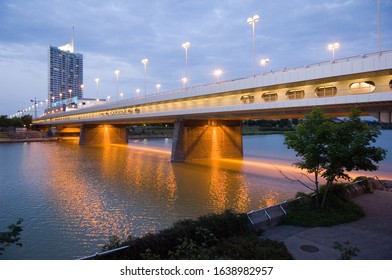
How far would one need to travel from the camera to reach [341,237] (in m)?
9.44

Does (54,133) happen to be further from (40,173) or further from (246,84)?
(246,84)

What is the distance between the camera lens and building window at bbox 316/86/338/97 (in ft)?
66.8

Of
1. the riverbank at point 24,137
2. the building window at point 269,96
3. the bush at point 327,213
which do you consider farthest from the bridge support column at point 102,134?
the bush at point 327,213

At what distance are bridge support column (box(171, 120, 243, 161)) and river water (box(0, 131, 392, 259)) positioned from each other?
5827 mm

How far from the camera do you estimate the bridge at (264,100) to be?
17.8 metres

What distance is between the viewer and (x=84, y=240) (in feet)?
37.0

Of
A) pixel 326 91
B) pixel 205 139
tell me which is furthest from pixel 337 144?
pixel 205 139

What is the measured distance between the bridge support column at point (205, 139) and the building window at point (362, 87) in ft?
68.2

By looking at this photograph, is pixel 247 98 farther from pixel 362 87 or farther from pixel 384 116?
pixel 384 116

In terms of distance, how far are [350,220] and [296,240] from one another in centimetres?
341

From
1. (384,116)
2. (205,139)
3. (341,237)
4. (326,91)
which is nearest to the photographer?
(341,237)

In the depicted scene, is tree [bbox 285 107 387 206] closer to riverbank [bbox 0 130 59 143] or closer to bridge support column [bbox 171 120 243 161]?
bridge support column [bbox 171 120 243 161]

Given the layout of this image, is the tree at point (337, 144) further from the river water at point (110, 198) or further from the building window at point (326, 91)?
the building window at point (326, 91)

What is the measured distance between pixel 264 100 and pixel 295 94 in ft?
11.1
